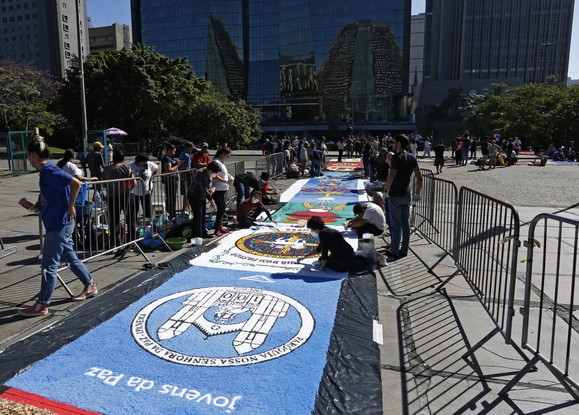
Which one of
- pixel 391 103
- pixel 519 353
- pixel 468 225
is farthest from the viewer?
pixel 391 103

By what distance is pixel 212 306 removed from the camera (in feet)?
17.0

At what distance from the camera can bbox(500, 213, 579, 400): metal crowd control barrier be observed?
3.46 meters

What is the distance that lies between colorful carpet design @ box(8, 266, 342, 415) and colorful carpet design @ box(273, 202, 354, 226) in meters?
5.31

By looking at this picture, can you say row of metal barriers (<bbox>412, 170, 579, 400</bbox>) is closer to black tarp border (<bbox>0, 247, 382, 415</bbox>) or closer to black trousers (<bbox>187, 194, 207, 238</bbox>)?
black tarp border (<bbox>0, 247, 382, 415</bbox>)

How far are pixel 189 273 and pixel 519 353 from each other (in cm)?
441

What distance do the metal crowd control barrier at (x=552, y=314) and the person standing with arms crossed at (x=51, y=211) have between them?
15.5ft

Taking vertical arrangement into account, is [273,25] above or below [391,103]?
above

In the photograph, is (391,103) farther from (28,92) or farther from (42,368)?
(42,368)

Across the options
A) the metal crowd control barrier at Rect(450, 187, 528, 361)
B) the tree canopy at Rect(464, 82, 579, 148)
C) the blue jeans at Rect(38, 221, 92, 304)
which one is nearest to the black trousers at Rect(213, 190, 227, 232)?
the blue jeans at Rect(38, 221, 92, 304)

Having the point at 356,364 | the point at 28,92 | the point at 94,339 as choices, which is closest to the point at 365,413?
the point at 356,364

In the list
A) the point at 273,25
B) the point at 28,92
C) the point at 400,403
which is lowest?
the point at 400,403

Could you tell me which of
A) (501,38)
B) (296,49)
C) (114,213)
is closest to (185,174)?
(114,213)

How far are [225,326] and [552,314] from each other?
390 cm

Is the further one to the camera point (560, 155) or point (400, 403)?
point (560, 155)
